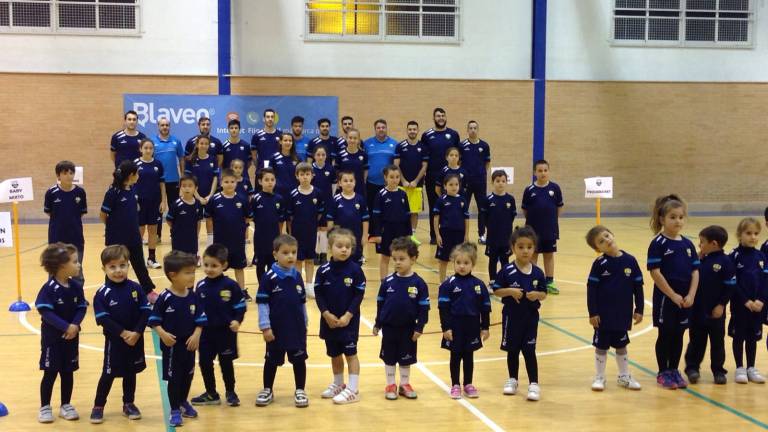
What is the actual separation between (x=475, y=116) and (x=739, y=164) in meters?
7.04

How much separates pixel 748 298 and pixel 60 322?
18.8ft

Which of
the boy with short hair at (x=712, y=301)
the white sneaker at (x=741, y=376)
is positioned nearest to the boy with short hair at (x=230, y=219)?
the boy with short hair at (x=712, y=301)

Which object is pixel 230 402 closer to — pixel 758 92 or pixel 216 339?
pixel 216 339

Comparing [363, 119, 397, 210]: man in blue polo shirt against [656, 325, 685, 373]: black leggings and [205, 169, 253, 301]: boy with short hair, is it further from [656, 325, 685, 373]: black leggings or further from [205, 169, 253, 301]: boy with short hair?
[656, 325, 685, 373]: black leggings

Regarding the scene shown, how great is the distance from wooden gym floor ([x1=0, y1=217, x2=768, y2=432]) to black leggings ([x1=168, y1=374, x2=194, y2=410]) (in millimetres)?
195

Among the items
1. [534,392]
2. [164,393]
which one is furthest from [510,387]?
[164,393]

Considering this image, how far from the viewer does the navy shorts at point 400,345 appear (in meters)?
7.50

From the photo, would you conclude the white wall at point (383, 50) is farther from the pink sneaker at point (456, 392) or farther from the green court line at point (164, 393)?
the pink sneaker at point (456, 392)

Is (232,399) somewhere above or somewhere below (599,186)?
below

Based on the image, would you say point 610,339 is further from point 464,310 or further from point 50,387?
point 50,387

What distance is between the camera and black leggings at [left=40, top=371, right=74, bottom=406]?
6977 mm

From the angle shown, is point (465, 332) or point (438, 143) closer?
point (465, 332)

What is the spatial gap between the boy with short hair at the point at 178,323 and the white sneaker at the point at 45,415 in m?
0.90

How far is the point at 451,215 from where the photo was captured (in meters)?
11.6
